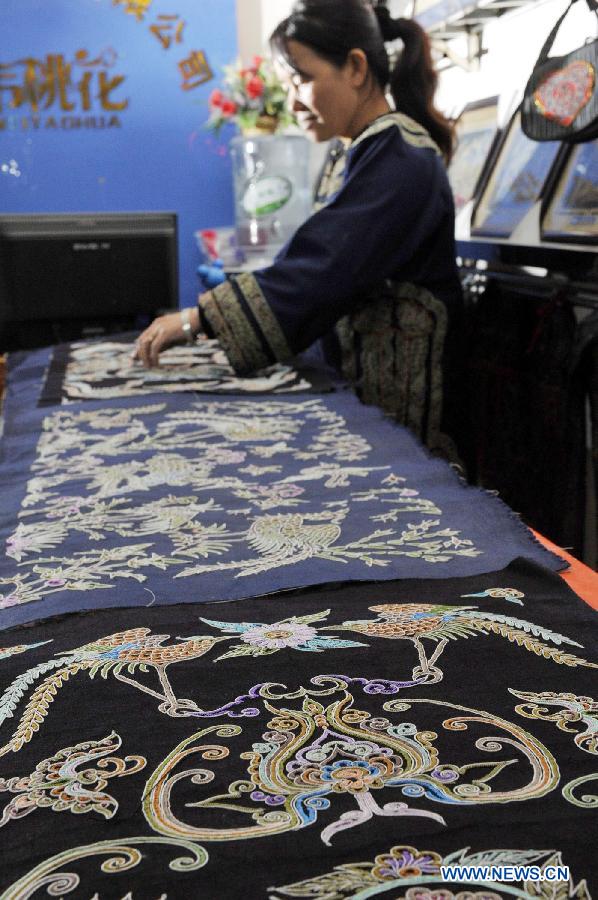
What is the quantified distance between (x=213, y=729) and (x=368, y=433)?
0.86 meters

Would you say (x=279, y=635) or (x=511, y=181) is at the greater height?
(x=511, y=181)

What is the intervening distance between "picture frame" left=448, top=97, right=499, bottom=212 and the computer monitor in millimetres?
833

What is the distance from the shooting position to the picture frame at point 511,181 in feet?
6.90

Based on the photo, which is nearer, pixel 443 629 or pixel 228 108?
pixel 443 629

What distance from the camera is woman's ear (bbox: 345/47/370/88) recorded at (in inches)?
75.6

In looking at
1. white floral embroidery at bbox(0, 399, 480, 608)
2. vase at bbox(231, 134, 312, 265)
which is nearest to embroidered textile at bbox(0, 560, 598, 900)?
white floral embroidery at bbox(0, 399, 480, 608)

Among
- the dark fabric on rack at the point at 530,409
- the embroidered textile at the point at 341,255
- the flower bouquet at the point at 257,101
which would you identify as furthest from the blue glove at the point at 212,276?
the embroidered textile at the point at 341,255

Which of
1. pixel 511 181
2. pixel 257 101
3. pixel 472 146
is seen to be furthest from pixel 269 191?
pixel 511 181

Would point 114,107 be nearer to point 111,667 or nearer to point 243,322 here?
point 243,322

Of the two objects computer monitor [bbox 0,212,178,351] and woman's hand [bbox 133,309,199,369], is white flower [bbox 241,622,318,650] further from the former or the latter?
computer monitor [bbox 0,212,178,351]

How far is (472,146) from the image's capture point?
255 cm

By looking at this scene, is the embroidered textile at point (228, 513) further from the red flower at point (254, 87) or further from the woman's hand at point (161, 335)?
the red flower at point (254, 87)

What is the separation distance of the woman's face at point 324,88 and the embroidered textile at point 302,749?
145 cm

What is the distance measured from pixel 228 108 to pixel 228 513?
108 inches
